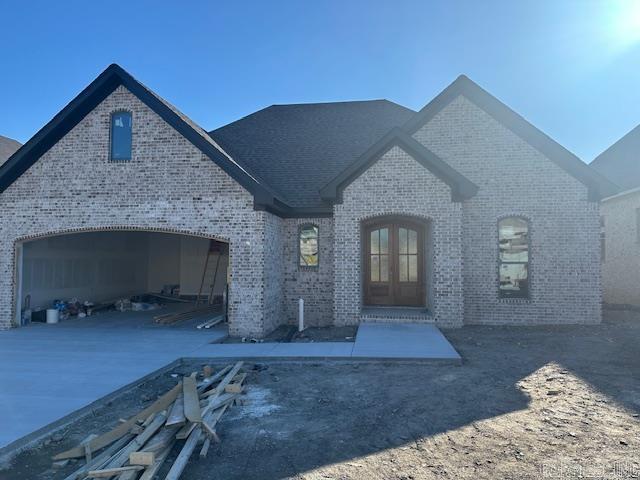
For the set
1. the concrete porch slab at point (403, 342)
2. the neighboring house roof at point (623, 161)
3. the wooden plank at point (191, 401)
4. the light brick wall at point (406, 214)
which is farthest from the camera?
the neighboring house roof at point (623, 161)

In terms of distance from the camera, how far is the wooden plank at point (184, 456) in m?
3.76

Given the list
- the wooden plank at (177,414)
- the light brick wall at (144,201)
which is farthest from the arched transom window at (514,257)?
the wooden plank at (177,414)

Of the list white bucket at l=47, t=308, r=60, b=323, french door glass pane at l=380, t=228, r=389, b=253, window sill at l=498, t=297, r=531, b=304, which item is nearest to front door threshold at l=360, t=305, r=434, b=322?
french door glass pane at l=380, t=228, r=389, b=253

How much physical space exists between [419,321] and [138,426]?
26.2 ft

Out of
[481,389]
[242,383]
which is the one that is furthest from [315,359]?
[481,389]

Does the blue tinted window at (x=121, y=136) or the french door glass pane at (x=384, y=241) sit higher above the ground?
the blue tinted window at (x=121, y=136)

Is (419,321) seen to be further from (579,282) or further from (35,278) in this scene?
(35,278)

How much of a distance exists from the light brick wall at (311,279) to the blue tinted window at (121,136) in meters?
4.74

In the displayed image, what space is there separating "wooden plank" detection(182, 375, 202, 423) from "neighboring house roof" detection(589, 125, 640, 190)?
16.9 metres

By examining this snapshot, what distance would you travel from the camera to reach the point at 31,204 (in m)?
11.5

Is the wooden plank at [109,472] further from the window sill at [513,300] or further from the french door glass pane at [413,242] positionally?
the window sill at [513,300]

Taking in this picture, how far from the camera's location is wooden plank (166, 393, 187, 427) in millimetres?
4582

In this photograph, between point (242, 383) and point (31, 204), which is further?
point (31, 204)

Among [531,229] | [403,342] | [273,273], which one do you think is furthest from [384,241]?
[403,342]
